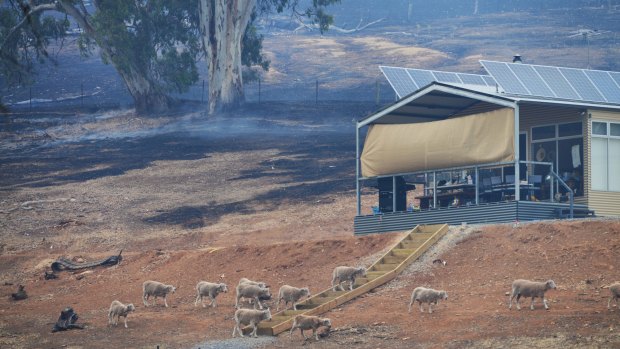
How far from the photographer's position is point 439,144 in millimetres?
31844

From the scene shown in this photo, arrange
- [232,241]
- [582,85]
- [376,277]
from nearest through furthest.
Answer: [376,277], [582,85], [232,241]

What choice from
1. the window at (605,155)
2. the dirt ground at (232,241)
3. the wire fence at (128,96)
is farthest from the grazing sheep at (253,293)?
the wire fence at (128,96)

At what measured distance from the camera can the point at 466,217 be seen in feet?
101

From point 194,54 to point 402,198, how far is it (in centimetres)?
3938

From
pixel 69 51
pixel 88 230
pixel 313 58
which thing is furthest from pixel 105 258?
pixel 69 51

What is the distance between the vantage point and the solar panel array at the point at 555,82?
32.1 metres

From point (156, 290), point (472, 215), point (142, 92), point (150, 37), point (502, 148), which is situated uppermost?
point (150, 37)

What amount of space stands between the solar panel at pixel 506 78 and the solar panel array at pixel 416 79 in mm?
3917

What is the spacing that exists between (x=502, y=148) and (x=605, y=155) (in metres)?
3.66

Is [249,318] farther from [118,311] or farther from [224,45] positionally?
[224,45]

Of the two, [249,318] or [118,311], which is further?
[118,311]

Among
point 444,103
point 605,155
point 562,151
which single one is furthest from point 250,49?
point 605,155

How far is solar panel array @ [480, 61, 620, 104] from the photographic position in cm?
3206

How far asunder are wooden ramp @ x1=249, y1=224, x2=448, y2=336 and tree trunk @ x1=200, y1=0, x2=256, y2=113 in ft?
126
